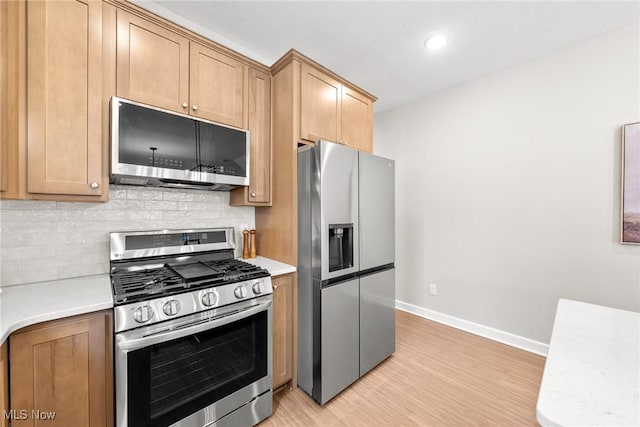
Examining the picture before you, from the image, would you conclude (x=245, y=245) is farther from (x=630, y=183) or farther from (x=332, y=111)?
(x=630, y=183)

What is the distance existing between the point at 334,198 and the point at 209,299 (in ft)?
3.36

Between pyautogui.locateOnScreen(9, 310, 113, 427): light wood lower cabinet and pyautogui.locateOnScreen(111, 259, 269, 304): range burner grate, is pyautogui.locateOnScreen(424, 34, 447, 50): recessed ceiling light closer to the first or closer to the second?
pyautogui.locateOnScreen(111, 259, 269, 304): range burner grate

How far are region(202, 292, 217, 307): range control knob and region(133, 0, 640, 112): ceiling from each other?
76.7 inches

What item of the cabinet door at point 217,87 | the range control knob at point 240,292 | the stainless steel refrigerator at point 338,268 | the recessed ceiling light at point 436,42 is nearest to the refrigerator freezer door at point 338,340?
the stainless steel refrigerator at point 338,268

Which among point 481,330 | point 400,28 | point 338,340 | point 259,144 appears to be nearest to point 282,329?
point 338,340

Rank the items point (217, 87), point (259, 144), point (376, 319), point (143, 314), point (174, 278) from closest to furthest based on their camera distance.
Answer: point (143, 314)
point (174, 278)
point (217, 87)
point (259, 144)
point (376, 319)

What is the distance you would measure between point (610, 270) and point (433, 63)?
233 centimetres

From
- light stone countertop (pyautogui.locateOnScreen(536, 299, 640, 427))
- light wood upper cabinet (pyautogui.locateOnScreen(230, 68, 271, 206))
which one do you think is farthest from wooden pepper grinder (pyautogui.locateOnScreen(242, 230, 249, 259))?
light stone countertop (pyautogui.locateOnScreen(536, 299, 640, 427))

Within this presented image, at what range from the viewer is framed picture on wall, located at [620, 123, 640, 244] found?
1.97m

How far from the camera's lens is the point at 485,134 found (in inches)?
110

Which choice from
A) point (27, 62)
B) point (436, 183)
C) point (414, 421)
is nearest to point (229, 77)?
point (27, 62)

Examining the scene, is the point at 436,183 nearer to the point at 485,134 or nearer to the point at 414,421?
the point at 485,134

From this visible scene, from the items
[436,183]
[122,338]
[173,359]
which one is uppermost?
[436,183]

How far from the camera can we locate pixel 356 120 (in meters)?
2.53
